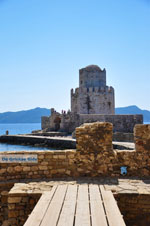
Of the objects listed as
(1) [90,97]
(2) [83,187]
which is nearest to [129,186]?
(2) [83,187]

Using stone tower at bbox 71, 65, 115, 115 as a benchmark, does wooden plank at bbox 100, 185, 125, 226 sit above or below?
below

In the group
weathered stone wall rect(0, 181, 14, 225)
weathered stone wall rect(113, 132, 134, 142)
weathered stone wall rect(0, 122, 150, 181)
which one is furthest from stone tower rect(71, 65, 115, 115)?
weathered stone wall rect(0, 181, 14, 225)

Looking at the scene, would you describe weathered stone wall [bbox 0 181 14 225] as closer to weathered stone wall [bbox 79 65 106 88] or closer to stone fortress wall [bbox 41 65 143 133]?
stone fortress wall [bbox 41 65 143 133]

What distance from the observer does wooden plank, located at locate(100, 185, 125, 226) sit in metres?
3.16

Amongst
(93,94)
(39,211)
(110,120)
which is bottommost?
(39,211)

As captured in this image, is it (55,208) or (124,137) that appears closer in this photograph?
(55,208)

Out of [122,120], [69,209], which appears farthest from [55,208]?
[122,120]

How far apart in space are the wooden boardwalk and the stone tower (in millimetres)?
33796

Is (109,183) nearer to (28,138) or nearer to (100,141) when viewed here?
(100,141)

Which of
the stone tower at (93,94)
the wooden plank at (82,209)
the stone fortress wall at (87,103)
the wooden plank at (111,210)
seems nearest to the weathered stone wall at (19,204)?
the wooden plank at (82,209)

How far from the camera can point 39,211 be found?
3.57 metres

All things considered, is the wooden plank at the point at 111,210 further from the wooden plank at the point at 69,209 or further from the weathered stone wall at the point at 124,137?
the weathered stone wall at the point at 124,137

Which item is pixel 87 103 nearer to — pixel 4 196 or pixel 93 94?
pixel 93 94

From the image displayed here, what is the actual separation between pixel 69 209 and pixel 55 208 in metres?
0.22
